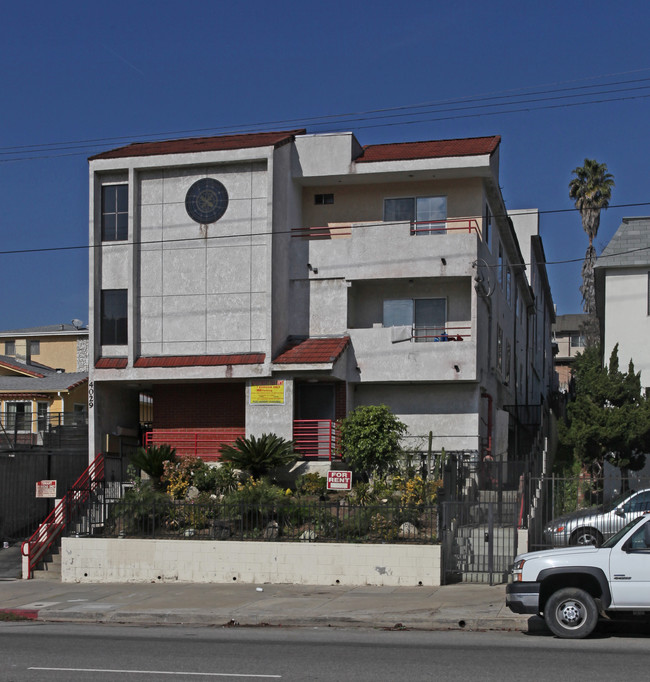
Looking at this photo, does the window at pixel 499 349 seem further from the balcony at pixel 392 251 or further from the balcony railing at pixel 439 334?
the balcony at pixel 392 251

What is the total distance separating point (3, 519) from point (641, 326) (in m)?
19.5

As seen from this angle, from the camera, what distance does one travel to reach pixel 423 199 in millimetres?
29328

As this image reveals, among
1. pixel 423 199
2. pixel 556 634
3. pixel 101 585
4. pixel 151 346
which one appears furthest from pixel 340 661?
pixel 423 199

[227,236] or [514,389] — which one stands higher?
[227,236]

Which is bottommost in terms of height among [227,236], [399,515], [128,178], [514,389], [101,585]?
[101,585]

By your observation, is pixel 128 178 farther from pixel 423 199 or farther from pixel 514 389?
pixel 514 389

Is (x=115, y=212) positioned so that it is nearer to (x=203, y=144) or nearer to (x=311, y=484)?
(x=203, y=144)

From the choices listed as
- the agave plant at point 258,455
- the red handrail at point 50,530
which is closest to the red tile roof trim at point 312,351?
the agave plant at point 258,455

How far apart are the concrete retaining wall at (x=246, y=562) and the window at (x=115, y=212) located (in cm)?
1029

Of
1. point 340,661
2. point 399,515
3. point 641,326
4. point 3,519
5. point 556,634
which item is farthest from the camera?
point 641,326

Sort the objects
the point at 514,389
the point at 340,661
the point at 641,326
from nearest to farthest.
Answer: the point at 340,661 → the point at 641,326 → the point at 514,389

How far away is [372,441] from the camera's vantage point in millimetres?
25531

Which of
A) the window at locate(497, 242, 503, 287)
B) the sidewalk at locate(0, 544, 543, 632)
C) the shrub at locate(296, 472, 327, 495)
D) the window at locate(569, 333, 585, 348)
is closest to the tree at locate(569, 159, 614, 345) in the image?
the window at locate(569, 333, 585, 348)

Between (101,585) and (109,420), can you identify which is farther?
(109,420)
